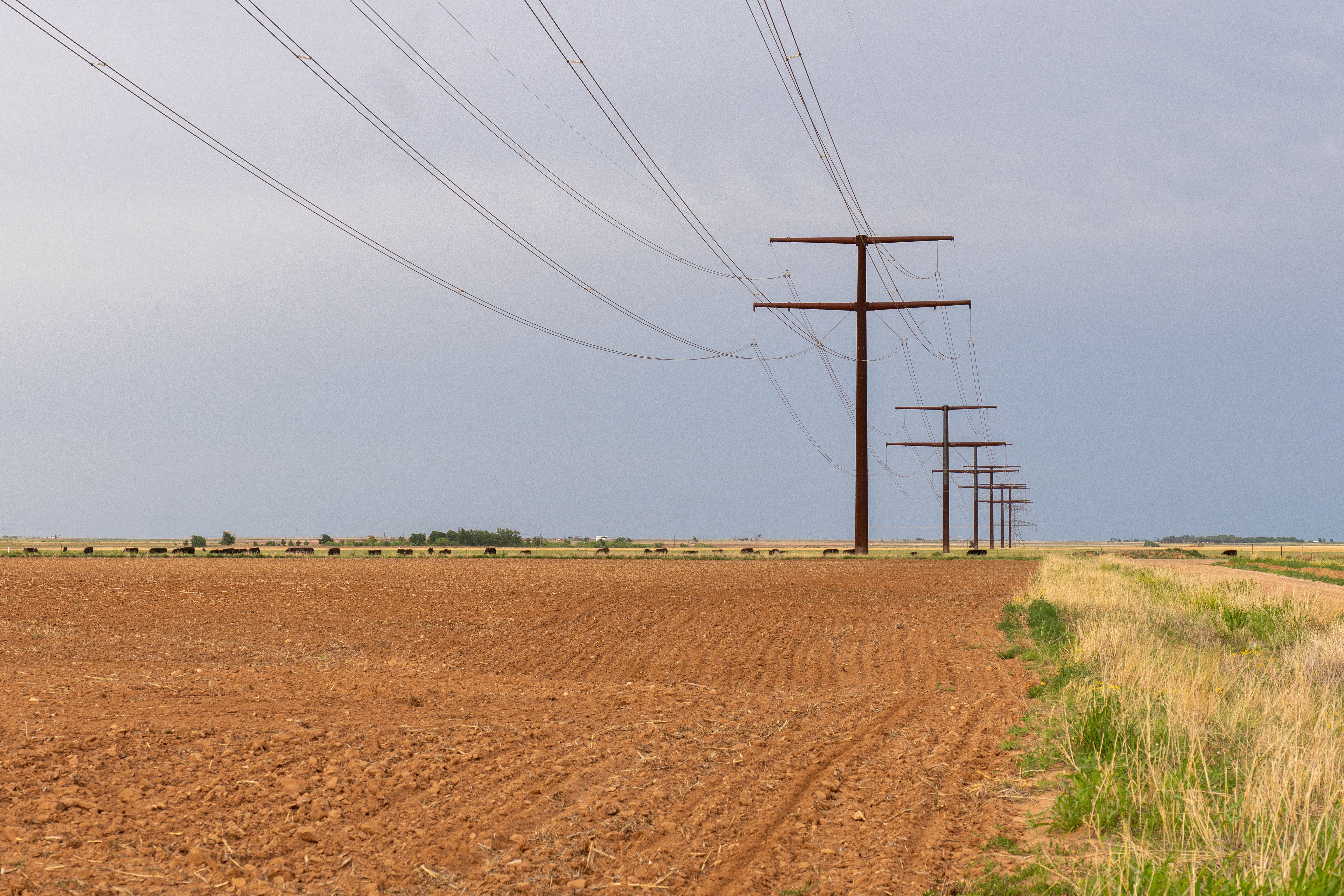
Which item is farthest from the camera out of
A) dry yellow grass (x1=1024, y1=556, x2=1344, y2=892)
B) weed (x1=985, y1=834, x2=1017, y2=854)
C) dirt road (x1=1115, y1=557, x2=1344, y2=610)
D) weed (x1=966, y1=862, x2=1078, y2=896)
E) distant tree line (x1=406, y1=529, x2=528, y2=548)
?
distant tree line (x1=406, y1=529, x2=528, y2=548)

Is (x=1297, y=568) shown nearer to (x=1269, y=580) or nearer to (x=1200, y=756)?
(x=1269, y=580)

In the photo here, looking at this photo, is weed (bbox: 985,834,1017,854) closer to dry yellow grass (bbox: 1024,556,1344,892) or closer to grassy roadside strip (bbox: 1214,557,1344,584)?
dry yellow grass (bbox: 1024,556,1344,892)

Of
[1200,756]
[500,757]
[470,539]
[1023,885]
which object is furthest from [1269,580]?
[470,539]

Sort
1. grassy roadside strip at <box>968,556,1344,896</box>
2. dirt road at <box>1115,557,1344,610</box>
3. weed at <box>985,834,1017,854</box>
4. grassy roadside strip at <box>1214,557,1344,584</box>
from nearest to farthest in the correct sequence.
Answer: grassy roadside strip at <box>968,556,1344,896</box>, weed at <box>985,834,1017,854</box>, dirt road at <box>1115,557,1344,610</box>, grassy roadside strip at <box>1214,557,1344,584</box>

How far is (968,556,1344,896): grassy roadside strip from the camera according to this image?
5.26m

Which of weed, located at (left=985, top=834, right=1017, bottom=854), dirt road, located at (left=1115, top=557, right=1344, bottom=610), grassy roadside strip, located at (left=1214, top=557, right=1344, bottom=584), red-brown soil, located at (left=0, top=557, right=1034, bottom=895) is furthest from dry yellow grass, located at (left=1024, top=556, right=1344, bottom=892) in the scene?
grassy roadside strip, located at (left=1214, top=557, right=1344, bottom=584)

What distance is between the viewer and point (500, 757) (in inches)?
361

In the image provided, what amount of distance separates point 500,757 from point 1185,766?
228 inches

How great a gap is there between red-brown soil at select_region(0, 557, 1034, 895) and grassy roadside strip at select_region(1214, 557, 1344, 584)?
30.2 m

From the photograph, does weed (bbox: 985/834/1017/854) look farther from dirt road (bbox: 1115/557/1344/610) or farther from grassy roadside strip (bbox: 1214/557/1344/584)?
grassy roadside strip (bbox: 1214/557/1344/584)

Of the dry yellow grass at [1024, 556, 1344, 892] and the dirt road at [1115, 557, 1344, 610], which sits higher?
the dirt road at [1115, 557, 1344, 610]

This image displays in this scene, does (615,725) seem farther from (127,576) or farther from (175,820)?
(127,576)

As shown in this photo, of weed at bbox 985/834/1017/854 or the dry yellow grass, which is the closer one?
the dry yellow grass

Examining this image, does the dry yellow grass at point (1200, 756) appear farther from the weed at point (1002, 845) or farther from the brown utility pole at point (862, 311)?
the brown utility pole at point (862, 311)
